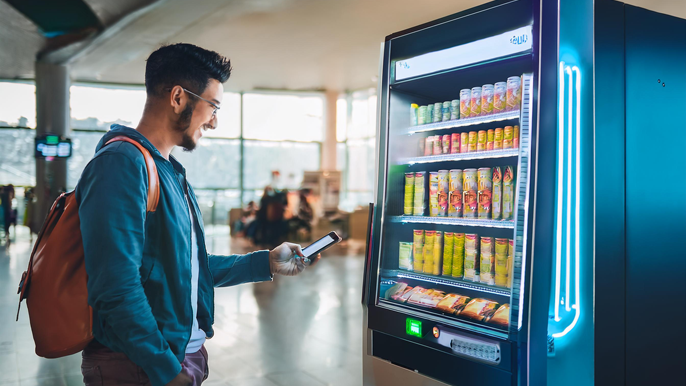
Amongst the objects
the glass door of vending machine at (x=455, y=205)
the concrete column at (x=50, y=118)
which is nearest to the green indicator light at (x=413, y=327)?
the glass door of vending machine at (x=455, y=205)

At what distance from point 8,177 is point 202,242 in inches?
487

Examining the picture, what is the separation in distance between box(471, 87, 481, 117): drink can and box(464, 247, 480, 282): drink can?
0.65 metres

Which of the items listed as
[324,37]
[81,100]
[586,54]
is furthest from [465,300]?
[81,100]

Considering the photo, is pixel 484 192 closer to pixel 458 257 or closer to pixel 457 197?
pixel 457 197

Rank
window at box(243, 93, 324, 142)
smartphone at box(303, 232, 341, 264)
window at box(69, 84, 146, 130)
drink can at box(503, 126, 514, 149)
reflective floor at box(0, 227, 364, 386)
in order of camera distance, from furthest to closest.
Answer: window at box(243, 93, 324, 142), window at box(69, 84, 146, 130), reflective floor at box(0, 227, 364, 386), drink can at box(503, 126, 514, 149), smartphone at box(303, 232, 341, 264)

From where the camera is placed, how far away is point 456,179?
240 cm

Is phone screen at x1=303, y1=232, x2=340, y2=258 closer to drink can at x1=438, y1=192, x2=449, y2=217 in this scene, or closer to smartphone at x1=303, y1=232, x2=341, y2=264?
smartphone at x1=303, y1=232, x2=341, y2=264

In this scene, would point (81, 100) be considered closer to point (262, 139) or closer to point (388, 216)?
point (262, 139)

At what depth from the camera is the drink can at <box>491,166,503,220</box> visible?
222 centimetres

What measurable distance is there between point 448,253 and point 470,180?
0.38m

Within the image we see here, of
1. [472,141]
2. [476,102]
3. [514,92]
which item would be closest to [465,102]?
[476,102]

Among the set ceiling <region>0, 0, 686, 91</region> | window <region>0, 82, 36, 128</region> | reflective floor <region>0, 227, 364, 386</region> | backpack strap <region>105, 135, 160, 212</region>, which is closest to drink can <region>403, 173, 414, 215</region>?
reflective floor <region>0, 227, 364, 386</region>

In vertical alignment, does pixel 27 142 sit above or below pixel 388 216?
above

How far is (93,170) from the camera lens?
1111mm
